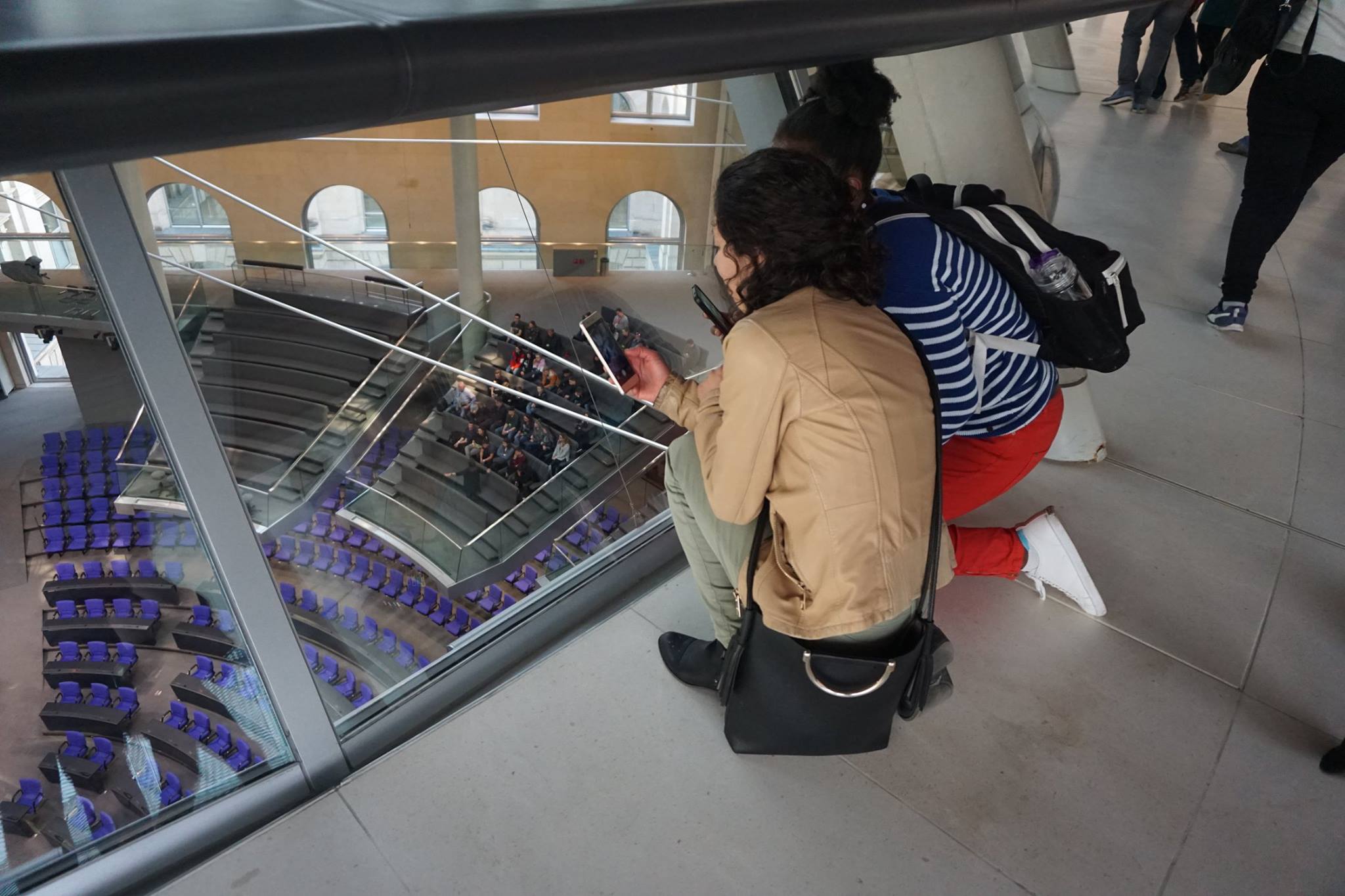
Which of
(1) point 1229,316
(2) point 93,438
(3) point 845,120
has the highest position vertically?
(3) point 845,120

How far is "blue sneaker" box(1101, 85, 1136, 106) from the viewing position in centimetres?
810

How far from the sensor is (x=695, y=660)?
189cm

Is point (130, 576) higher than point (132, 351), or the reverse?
point (132, 351)

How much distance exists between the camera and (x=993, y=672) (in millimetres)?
2051

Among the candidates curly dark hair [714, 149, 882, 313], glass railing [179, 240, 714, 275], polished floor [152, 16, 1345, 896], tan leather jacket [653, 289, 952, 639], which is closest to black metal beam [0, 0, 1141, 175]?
curly dark hair [714, 149, 882, 313]

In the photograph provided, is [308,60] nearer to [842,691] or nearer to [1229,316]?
[842,691]

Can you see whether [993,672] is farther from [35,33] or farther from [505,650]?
[35,33]

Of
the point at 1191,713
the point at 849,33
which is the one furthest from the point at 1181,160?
the point at 849,33

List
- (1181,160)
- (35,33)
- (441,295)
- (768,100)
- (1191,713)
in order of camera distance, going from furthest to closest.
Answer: (1181,160), (768,100), (1191,713), (441,295), (35,33)

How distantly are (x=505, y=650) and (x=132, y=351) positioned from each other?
0.99m

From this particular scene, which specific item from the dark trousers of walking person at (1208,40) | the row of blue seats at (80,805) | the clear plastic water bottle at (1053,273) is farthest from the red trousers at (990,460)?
the dark trousers of walking person at (1208,40)

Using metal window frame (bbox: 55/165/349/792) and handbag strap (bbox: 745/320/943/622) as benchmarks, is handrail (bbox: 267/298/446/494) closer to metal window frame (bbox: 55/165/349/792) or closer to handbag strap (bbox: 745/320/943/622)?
metal window frame (bbox: 55/165/349/792)

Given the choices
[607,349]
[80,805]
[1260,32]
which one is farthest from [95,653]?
[1260,32]

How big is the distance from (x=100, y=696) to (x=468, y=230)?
1.10 m
